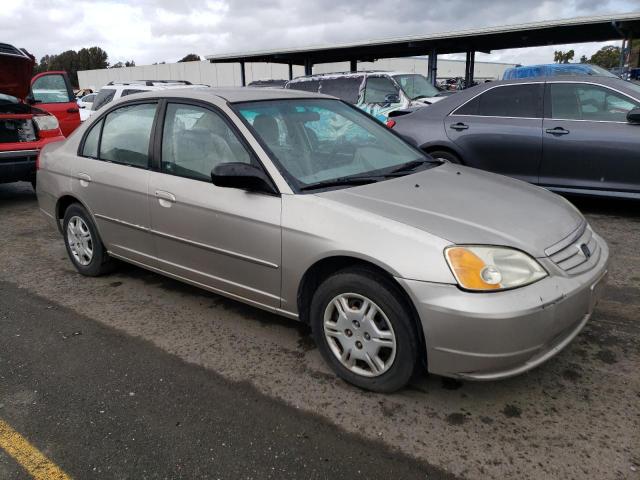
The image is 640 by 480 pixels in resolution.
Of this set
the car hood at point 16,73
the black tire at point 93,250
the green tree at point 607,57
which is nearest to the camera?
the black tire at point 93,250

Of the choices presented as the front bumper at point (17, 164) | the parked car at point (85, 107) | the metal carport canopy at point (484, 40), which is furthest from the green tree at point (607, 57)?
the front bumper at point (17, 164)

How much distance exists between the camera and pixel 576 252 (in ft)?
9.00

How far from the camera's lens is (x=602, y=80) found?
5.72 meters

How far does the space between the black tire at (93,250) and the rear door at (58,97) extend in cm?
576

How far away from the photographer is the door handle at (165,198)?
3.51m

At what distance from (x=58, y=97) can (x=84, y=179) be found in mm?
6811

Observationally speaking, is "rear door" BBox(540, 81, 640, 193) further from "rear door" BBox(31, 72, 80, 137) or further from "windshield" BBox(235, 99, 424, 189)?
"rear door" BBox(31, 72, 80, 137)

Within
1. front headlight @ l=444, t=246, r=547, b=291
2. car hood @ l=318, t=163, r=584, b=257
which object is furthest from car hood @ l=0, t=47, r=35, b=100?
front headlight @ l=444, t=246, r=547, b=291

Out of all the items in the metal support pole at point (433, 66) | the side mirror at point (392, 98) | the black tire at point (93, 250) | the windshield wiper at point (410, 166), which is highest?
the metal support pole at point (433, 66)

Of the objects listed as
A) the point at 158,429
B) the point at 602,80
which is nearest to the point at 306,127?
the point at 158,429

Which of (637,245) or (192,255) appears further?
(637,245)

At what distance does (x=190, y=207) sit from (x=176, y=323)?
34.4 inches

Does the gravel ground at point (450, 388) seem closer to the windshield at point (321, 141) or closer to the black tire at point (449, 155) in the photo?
the windshield at point (321, 141)

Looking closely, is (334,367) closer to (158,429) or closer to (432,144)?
(158,429)
